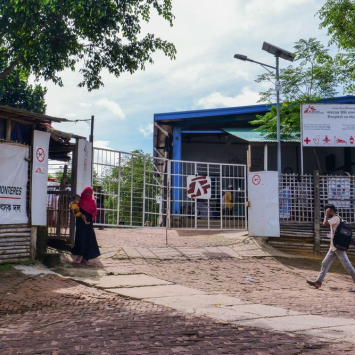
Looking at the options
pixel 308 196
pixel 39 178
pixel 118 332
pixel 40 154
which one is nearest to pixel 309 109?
pixel 308 196

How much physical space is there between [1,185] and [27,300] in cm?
318

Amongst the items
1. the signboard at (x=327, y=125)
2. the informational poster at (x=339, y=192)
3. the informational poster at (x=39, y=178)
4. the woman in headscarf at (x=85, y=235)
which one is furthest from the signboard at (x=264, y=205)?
the informational poster at (x=39, y=178)

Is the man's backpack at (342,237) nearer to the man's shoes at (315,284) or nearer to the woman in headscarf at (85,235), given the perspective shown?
the man's shoes at (315,284)

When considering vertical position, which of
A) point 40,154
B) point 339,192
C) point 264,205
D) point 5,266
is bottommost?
point 5,266

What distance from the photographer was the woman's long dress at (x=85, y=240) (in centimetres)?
995

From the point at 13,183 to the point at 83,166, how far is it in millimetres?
1779

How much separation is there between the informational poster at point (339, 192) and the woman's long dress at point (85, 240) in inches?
274

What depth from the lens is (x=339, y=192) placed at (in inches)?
531

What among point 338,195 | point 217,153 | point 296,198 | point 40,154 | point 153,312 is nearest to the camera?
point 153,312

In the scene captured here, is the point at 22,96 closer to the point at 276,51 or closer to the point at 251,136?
the point at 251,136

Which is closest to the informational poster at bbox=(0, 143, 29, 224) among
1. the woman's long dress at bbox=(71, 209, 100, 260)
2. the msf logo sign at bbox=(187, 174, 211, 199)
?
the woman's long dress at bbox=(71, 209, 100, 260)

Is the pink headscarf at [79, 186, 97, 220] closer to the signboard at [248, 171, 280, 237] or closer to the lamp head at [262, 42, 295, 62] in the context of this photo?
the signboard at [248, 171, 280, 237]

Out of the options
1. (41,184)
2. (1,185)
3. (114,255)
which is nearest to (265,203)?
(114,255)

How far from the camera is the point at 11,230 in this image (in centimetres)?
962
